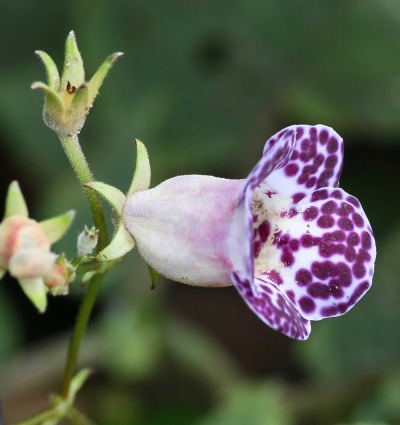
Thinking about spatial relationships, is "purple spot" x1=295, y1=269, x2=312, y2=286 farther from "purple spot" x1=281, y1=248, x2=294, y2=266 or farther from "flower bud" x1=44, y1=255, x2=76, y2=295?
"flower bud" x1=44, y1=255, x2=76, y2=295

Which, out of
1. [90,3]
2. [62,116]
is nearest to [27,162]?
[90,3]

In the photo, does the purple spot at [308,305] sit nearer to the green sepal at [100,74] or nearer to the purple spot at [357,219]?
the purple spot at [357,219]

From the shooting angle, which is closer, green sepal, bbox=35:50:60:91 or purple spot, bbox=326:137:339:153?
green sepal, bbox=35:50:60:91

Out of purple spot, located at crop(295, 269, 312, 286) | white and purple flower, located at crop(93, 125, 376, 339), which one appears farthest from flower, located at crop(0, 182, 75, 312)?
purple spot, located at crop(295, 269, 312, 286)

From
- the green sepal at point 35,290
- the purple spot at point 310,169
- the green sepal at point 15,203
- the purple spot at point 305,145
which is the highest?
the green sepal at point 15,203

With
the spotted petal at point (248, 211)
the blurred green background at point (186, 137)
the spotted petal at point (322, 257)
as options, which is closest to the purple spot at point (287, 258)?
the spotted petal at point (322, 257)

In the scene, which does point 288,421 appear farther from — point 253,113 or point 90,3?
point 90,3

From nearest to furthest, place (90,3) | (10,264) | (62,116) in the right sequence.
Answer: (10,264), (62,116), (90,3)
